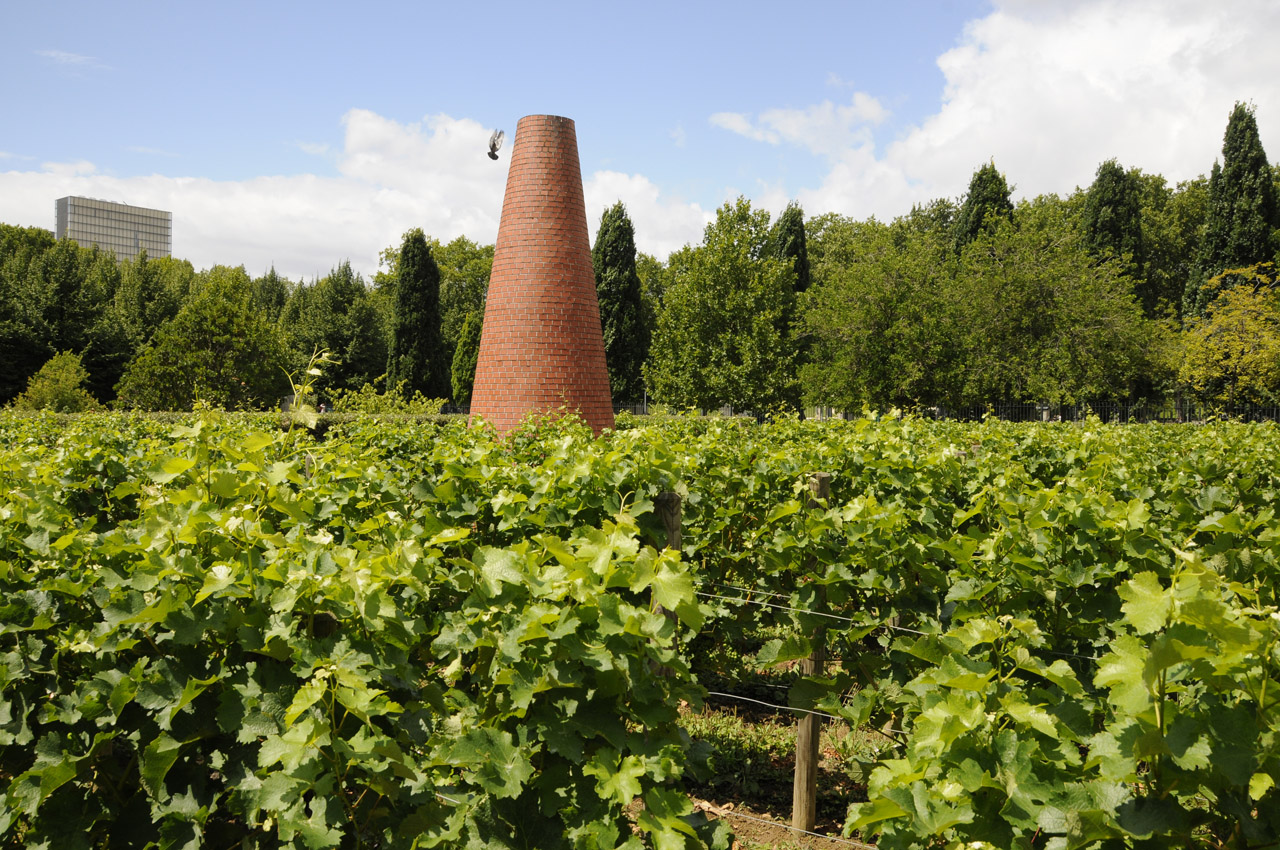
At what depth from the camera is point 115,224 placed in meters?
189

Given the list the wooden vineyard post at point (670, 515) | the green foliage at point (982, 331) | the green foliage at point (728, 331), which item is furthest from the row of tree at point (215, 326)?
the wooden vineyard post at point (670, 515)

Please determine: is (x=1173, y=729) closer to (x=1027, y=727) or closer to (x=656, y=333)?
(x=1027, y=727)

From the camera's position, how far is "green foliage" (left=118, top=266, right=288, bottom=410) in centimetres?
2581

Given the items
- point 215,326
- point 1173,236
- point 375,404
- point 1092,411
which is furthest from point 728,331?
point 1173,236

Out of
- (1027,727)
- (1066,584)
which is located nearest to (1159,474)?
(1066,584)

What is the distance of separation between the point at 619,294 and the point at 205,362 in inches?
720

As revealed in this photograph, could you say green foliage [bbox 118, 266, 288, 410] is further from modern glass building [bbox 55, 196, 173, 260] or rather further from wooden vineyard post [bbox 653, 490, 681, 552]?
modern glass building [bbox 55, 196, 173, 260]

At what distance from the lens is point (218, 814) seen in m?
2.07

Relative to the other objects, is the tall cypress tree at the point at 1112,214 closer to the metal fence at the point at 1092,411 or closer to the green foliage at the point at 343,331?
the metal fence at the point at 1092,411

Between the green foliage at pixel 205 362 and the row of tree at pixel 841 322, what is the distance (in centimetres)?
8

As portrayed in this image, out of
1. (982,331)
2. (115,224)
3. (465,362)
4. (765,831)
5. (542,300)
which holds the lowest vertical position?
(765,831)

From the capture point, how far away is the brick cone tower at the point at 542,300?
34.6 feet

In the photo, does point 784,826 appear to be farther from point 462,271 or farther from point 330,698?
point 462,271

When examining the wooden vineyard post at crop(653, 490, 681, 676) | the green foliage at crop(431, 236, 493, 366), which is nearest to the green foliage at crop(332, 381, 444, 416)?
the wooden vineyard post at crop(653, 490, 681, 676)
